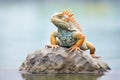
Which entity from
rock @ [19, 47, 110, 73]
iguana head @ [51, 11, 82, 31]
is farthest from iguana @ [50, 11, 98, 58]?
rock @ [19, 47, 110, 73]

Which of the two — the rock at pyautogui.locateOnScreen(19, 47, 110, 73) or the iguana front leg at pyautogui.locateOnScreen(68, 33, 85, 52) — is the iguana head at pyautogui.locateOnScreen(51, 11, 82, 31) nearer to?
the iguana front leg at pyautogui.locateOnScreen(68, 33, 85, 52)

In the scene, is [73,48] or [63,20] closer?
[73,48]

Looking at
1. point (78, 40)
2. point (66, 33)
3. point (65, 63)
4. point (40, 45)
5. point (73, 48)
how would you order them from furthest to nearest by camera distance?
point (40, 45), point (66, 33), point (78, 40), point (73, 48), point (65, 63)

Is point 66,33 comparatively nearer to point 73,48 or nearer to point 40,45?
point 73,48

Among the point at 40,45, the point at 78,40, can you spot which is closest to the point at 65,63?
the point at 78,40

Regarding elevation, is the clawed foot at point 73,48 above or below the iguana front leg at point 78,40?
below

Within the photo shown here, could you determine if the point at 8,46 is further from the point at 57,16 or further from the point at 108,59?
the point at 57,16

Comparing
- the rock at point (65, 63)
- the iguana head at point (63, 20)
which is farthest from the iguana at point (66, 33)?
the rock at point (65, 63)

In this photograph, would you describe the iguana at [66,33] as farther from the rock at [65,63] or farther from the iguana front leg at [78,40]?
the rock at [65,63]

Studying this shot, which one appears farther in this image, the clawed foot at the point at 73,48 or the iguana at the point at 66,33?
the iguana at the point at 66,33
